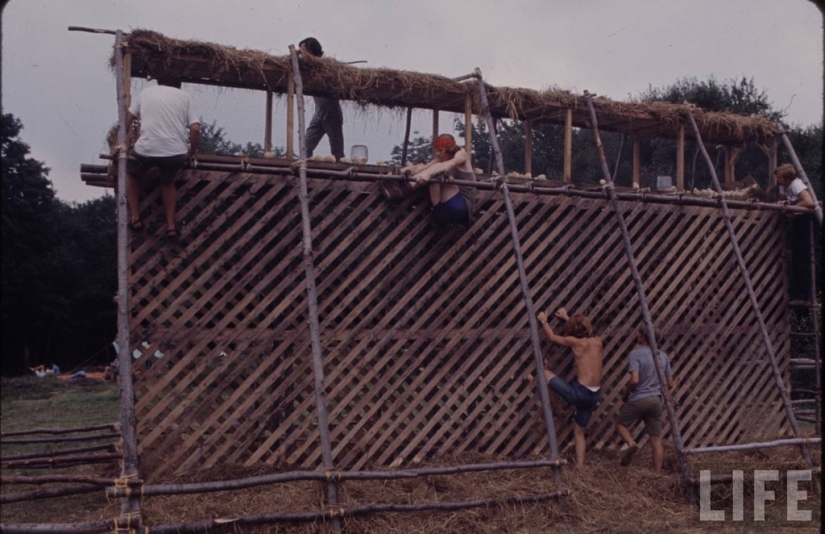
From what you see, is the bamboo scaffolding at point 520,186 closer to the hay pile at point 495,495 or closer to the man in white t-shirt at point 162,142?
the man in white t-shirt at point 162,142

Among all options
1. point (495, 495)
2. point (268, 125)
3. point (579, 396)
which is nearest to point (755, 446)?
point (579, 396)

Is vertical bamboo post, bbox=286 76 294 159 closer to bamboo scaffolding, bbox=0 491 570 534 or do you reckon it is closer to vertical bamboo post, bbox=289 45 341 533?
vertical bamboo post, bbox=289 45 341 533

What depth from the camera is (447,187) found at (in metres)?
7.44

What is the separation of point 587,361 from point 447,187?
89.6 inches

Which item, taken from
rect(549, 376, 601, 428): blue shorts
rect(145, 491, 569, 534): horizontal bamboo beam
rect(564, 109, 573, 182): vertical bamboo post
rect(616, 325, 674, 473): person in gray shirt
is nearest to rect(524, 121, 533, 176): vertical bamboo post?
rect(564, 109, 573, 182): vertical bamboo post

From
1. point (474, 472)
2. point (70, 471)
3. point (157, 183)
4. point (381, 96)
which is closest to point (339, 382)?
point (474, 472)

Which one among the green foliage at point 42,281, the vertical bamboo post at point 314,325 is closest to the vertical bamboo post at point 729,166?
the vertical bamboo post at point 314,325

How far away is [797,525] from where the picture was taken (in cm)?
659

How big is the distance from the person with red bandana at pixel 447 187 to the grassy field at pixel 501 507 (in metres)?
2.41

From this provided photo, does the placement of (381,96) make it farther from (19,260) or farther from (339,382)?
(19,260)

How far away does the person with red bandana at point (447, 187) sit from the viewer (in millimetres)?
7363

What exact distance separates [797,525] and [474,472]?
2.85 m

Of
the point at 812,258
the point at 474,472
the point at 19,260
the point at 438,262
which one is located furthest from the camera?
the point at 19,260

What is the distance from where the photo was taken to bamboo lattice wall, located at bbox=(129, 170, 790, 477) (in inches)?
259
